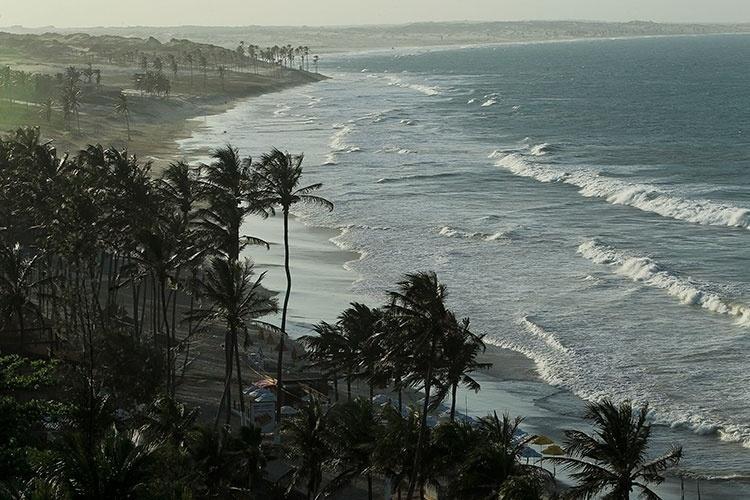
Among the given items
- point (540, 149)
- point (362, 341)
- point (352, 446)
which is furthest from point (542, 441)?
point (540, 149)

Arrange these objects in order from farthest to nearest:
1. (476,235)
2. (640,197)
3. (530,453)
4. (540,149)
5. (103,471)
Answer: (540,149) < (640,197) < (476,235) < (530,453) < (103,471)

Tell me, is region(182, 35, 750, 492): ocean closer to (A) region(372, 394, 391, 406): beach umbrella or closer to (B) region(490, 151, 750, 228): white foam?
(B) region(490, 151, 750, 228): white foam

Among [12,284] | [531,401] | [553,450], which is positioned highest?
[12,284]

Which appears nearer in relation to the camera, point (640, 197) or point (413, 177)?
point (640, 197)

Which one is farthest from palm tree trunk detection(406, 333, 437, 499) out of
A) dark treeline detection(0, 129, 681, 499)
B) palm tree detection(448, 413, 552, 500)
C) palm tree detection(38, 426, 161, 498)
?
palm tree detection(38, 426, 161, 498)

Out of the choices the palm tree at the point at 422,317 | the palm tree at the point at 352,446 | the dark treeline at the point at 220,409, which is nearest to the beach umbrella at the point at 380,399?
the dark treeline at the point at 220,409

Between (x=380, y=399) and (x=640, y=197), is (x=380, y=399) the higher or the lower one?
the lower one

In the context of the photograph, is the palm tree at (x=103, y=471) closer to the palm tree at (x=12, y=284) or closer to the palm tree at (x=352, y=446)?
the palm tree at (x=352, y=446)

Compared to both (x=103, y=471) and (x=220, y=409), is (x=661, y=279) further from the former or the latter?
(x=103, y=471)
